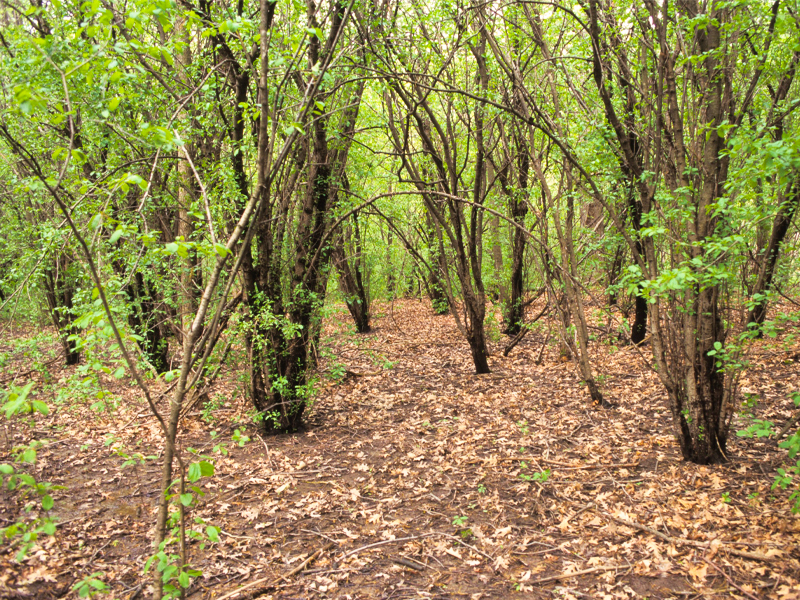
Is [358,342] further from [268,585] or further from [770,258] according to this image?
[770,258]

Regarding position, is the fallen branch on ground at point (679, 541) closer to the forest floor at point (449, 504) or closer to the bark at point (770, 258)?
the forest floor at point (449, 504)

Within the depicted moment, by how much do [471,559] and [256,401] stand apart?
3648mm

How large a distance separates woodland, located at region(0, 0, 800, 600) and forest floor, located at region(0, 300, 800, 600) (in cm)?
3

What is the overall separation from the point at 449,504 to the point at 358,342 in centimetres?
295

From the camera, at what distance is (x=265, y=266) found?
5.85 m

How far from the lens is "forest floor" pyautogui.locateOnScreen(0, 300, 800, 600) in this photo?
349 cm

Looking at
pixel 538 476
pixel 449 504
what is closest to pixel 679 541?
pixel 538 476

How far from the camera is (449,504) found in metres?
4.62

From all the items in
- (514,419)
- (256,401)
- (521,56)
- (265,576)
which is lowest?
(265,576)

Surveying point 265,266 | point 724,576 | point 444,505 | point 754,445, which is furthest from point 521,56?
point 724,576

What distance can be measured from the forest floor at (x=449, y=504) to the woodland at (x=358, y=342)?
32 mm

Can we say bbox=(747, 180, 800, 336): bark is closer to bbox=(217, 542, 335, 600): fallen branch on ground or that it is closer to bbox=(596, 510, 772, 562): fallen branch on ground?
bbox=(596, 510, 772, 562): fallen branch on ground

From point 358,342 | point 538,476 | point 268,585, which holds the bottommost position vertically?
point 268,585

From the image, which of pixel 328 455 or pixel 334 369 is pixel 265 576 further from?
pixel 334 369
